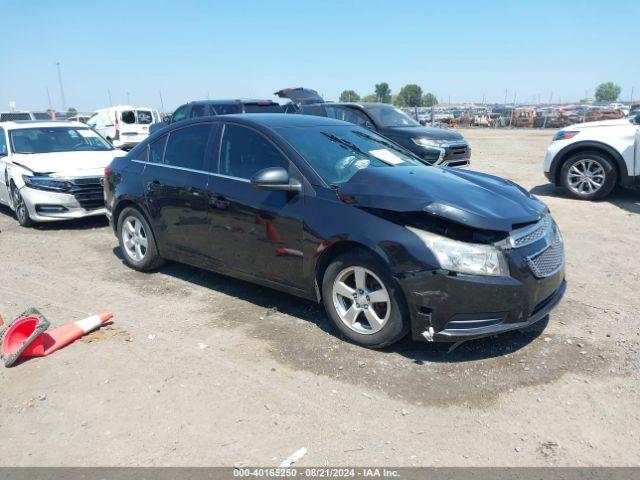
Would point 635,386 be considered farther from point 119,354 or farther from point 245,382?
point 119,354

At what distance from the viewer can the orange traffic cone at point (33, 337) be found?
3.73 metres

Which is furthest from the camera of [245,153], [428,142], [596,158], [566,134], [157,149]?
[428,142]

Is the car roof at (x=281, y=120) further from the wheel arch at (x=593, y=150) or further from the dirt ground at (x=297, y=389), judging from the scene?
the wheel arch at (x=593, y=150)

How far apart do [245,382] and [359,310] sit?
0.97 m

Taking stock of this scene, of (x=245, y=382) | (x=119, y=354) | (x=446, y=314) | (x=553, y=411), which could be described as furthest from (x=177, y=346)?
(x=553, y=411)

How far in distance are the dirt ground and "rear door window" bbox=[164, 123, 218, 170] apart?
127 cm

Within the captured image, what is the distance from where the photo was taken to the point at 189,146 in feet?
16.8

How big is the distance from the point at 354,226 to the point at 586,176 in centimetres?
715

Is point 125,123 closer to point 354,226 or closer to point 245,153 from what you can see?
point 245,153

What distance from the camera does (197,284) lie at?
17.7ft

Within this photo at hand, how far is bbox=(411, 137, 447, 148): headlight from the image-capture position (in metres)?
11.3

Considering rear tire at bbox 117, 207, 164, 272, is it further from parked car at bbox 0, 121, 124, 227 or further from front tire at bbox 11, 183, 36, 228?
front tire at bbox 11, 183, 36, 228

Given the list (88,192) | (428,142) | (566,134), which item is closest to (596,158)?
(566,134)

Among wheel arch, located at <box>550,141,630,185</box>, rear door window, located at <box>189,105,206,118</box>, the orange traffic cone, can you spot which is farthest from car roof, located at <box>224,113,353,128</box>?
rear door window, located at <box>189,105,206,118</box>
